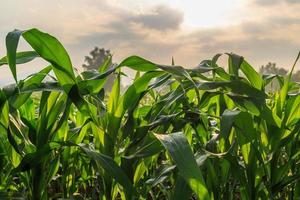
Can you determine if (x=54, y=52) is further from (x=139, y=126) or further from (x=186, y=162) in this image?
(x=186, y=162)

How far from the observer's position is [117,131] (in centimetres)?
88

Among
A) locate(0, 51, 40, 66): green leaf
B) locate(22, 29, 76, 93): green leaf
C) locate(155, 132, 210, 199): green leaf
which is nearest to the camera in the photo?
locate(155, 132, 210, 199): green leaf

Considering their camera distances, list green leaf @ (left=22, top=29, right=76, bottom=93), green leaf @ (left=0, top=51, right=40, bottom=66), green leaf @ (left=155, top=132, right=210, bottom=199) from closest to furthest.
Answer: green leaf @ (left=155, top=132, right=210, bottom=199), green leaf @ (left=22, top=29, right=76, bottom=93), green leaf @ (left=0, top=51, right=40, bottom=66)

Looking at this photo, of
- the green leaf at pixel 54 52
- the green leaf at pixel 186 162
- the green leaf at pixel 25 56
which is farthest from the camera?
the green leaf at pixel 25 56

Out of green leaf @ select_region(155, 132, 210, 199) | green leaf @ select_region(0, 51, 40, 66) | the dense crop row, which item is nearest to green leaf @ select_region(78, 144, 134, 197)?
the dense crop row

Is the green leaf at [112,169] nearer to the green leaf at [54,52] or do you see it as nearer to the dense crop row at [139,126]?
the dense crop row at [139,126]

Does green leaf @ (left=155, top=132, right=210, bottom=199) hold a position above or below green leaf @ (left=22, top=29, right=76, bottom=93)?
below

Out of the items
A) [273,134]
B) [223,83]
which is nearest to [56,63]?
[223,83]

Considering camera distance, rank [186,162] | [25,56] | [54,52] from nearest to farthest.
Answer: [186,162], [54,52], [25,56]

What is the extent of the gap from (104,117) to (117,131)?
0.05m

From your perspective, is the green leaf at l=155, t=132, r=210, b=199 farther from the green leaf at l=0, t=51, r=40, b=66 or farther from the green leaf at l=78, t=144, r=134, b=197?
the green leaf at l=0, t=51, r=40, b=66

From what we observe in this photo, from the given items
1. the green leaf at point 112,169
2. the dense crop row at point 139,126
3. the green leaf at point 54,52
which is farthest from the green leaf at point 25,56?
the green leaf at point 112,169

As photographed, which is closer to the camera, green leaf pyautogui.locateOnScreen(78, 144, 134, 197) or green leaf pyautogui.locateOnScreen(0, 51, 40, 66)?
green leaf pyautogui.locateOnScreen(78, 144, 134, 197)

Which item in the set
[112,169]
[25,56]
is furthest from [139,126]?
[25,56]
